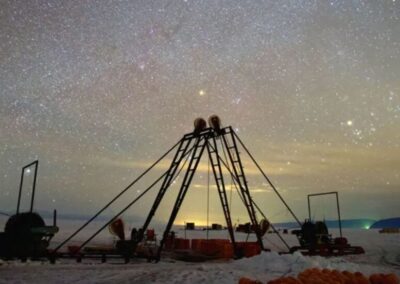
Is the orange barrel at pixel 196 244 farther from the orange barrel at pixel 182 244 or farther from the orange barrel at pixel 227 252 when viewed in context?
the orange barrel at pixel 227 252

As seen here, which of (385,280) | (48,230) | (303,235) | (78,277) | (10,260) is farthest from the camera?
(303,235)

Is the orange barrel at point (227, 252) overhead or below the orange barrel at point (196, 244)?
below

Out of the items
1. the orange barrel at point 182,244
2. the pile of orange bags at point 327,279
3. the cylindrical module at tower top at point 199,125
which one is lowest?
the pile of orange bags at point 327,279

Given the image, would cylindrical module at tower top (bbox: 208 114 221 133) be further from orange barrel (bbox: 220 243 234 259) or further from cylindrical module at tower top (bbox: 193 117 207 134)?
orange barrel (bbox: 220 243 234 259)

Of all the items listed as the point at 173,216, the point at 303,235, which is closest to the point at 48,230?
the point at 173,216

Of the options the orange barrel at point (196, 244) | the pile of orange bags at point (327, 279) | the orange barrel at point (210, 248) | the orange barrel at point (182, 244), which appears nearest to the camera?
the pile of orange bags at point (327, 279)

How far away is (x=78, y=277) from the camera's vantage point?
1458 cm

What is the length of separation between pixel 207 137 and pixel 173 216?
528 centimetres

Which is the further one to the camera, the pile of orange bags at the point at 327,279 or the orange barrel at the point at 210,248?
the orange barrel at the point at 210,248

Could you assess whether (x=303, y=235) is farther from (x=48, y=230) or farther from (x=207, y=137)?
(x=48, y=230)

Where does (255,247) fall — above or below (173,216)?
below

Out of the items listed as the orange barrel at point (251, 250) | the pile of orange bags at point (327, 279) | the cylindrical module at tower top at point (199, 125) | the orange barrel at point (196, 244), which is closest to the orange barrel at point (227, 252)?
the orange barrel at point (251, 250)

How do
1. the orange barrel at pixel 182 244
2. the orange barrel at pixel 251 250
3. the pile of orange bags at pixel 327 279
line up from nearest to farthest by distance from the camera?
the pile of orange bags at pixel 327 279 < the orange barrel at pixel 251 250 < the orange barrel at pixel 182 244

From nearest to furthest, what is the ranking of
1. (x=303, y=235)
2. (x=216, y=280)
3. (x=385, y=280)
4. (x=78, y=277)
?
(x=385, y=280) → (x=216, y=280) → (x=78, y=277) → (x=303, y=235)
